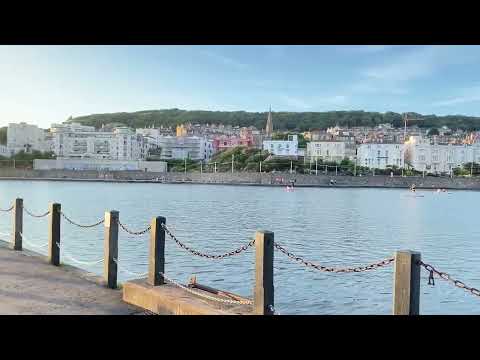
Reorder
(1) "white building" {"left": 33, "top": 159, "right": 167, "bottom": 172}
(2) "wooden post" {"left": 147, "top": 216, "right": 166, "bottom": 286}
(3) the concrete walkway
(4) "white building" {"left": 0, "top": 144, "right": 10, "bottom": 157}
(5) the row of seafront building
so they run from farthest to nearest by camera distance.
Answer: (4) "white building" {"left": 0, "top": 144, "right": 10, "bottom": 157} → (5) the row of seafront building → (1) "white building" {"left": 33, "top": 159, "right": 167, "bottom": 172} → (2) "wooden post" {"left": 147, "top": 216, "right": 166, "bottom": 286} → (3) the concrete walkway

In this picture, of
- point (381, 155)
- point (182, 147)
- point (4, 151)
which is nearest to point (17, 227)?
point (381, 155)

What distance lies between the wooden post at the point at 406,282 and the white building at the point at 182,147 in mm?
170056

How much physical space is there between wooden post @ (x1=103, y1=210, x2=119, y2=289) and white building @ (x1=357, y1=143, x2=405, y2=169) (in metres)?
148

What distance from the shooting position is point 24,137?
174125mm

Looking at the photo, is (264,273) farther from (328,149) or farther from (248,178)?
(328,149)

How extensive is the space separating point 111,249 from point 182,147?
559ft

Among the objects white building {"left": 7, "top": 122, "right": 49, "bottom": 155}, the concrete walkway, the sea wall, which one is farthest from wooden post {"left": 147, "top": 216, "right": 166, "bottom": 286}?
white building {"left": 7, "top": 122, "right": 49, "bottom": 155}

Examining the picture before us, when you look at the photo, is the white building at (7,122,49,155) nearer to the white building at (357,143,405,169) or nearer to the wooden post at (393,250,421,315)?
the white building at (357,143,405,169)

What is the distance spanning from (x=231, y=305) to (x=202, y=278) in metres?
6.71

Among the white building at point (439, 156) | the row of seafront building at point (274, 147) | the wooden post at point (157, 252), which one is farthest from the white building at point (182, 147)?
the wooden post at point (157, 252)

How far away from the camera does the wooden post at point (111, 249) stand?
7.96 meters

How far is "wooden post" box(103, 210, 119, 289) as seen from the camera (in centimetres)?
796

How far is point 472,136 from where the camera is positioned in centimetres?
17212
